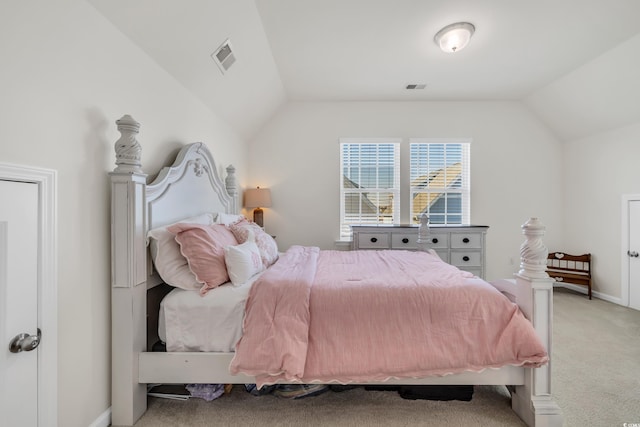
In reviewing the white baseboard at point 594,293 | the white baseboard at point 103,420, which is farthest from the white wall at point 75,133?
the white baseboard at point 594,293

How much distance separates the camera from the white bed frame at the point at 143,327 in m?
1.51

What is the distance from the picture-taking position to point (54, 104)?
1.24 meters

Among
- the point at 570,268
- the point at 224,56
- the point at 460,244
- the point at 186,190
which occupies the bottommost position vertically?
the point at 570,268

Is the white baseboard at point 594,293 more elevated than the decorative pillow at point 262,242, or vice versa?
the decorative pillow at point 262,242

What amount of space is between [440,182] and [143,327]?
4.11m

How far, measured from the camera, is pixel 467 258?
12.2 ft

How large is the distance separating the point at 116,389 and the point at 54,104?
1.46 m

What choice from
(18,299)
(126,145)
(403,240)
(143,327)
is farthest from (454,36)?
(18,299)

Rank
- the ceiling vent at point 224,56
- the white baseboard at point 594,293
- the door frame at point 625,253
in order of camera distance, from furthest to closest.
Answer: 1. the white baseboard at point 594,293
2. the door frame at point 625,253
3. the ceiling vent at point 224,56

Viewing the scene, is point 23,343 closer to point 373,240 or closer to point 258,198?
point 258,198

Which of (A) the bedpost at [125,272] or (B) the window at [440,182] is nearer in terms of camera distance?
(A) the bedpost at [125,272]

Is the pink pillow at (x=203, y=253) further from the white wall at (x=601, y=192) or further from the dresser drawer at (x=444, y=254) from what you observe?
the white wall at (x=601, y=192)

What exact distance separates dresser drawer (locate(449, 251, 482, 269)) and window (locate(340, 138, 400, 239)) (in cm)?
97

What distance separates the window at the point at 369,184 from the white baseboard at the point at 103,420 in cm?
328
